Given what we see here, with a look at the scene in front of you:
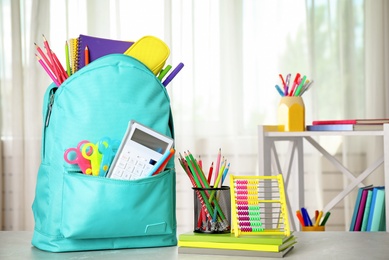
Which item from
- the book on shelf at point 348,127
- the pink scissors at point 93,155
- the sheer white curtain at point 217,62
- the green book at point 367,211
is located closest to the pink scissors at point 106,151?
the pink scissors at point 93,155

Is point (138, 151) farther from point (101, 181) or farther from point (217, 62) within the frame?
point (217, 62)

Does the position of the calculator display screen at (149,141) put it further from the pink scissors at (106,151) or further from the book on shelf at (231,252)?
the book on shelf at (231,252)

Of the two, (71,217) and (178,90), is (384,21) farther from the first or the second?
(71,217)

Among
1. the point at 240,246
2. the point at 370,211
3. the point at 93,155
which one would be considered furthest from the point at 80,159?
the point at 370,211

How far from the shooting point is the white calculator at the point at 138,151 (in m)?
0.94

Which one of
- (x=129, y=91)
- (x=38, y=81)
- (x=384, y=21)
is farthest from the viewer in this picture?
(x=38, y=81)

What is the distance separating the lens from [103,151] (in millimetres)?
934

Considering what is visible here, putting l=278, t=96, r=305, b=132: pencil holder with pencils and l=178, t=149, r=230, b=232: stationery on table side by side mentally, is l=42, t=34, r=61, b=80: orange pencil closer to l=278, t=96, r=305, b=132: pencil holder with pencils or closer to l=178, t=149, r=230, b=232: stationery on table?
l=178, t=149, r=230, b=232: stationery on table

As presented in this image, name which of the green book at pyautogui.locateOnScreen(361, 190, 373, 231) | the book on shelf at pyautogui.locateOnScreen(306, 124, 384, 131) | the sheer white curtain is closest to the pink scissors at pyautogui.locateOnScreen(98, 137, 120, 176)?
the book on shelf at pyautogui.locateOnScreen(306, 124, 384, 131)

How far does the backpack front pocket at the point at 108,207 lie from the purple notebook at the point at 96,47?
0.61 feet

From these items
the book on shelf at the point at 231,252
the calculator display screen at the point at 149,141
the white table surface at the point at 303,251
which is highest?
the calculator display screen at the point at 149,141

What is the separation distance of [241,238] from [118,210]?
18cm

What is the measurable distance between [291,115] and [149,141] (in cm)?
146

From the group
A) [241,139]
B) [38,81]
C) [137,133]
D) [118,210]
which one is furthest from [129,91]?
[38,81]
